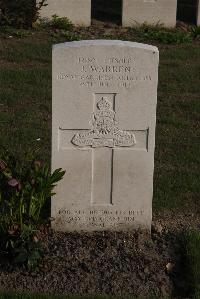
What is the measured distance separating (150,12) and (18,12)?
7.94 feet

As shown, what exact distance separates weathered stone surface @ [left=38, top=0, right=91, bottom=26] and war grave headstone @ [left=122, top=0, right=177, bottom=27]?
0.71m

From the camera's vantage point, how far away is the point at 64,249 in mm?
5355

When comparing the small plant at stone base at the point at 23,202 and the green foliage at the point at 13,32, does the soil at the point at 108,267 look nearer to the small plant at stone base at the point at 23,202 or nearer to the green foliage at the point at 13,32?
the small plant at stone base at the point at 23,202

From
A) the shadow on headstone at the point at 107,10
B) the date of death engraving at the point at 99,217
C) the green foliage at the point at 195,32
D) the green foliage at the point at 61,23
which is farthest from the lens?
the shadow on headstone at the point at 107,10

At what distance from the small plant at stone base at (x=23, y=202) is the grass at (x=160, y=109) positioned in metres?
1.32

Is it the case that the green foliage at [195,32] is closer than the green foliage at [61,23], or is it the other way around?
the green foliage at [61,23]

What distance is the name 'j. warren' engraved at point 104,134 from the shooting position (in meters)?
5.33

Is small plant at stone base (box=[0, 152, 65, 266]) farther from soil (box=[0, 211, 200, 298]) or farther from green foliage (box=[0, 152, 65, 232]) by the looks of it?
soil (box=[0, 211, 200, 298])

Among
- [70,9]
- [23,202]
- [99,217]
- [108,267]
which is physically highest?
[70,9]

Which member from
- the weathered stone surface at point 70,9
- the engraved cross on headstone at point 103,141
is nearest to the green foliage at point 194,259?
the engraved cross on headstone at point 103,141

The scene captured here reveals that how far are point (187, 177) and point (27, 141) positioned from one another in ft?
5.63

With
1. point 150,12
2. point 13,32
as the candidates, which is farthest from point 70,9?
point 150,12

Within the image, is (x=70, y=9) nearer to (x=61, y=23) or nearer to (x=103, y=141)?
(x=61, y=23)

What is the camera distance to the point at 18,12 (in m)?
12.2
